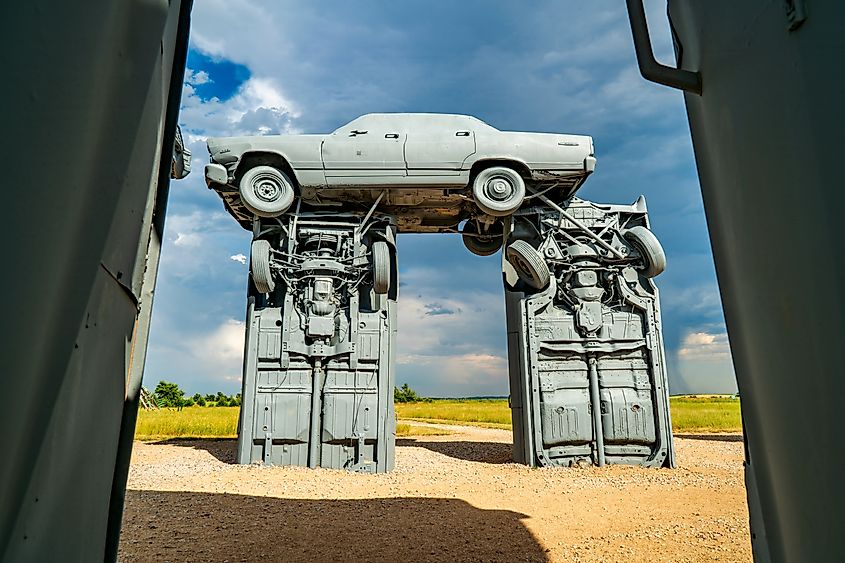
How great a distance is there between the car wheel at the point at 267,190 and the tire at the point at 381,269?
1872 millimetres

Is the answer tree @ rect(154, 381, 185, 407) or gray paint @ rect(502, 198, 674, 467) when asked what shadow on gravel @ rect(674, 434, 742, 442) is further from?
tree @ rect(154, 381, 185, 407)

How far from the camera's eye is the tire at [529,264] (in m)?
10.4

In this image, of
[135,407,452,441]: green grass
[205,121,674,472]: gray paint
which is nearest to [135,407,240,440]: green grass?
[135,407,452,441]: green grass

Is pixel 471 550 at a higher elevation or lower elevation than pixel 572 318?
lower

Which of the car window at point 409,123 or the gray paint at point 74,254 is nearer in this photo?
the gray paint at point 74,254

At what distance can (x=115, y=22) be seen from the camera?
1.77 m

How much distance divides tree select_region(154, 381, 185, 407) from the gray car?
26750 mm

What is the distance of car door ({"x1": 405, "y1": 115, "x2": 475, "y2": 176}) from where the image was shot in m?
10.3

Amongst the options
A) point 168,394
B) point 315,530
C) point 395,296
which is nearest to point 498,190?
point 395,296

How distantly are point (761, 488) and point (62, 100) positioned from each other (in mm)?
2693

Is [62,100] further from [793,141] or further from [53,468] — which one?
[793,141]

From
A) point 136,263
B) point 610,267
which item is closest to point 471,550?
point 136,263

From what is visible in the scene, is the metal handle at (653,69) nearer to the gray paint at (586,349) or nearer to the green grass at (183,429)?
the gray paint at (586,349)

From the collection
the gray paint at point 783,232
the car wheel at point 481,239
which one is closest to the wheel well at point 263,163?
the car wheel at point 481,239
